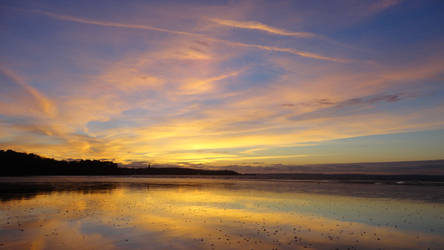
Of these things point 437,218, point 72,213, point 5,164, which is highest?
point 5,164

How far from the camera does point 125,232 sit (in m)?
16.6

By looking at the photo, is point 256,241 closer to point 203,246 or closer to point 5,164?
point 203,246

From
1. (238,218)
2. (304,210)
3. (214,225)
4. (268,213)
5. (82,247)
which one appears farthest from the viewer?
(304,210)

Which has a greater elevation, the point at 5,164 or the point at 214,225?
the point at 5,164

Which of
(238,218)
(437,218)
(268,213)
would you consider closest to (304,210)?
(268,213)

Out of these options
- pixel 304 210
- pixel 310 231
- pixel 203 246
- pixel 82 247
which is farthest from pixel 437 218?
pixel 82 247

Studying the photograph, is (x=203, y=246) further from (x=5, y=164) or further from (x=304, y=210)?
(x=5, y=164)

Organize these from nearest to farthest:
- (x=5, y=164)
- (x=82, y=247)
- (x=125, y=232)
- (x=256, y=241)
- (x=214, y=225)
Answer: (x=82, y=247) < (x=256, y=241) < (x=125, y=232) < (x=214, y=225) < (x=5, y=164)

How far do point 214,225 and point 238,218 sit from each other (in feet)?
10.7

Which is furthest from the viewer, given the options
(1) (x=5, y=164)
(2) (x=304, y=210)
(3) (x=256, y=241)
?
(1) (x=5, y=164)

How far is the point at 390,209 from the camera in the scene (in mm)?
26672

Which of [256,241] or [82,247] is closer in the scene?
[82,247]

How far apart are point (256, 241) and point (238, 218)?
6758 millimetres

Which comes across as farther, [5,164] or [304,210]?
[5,164]
